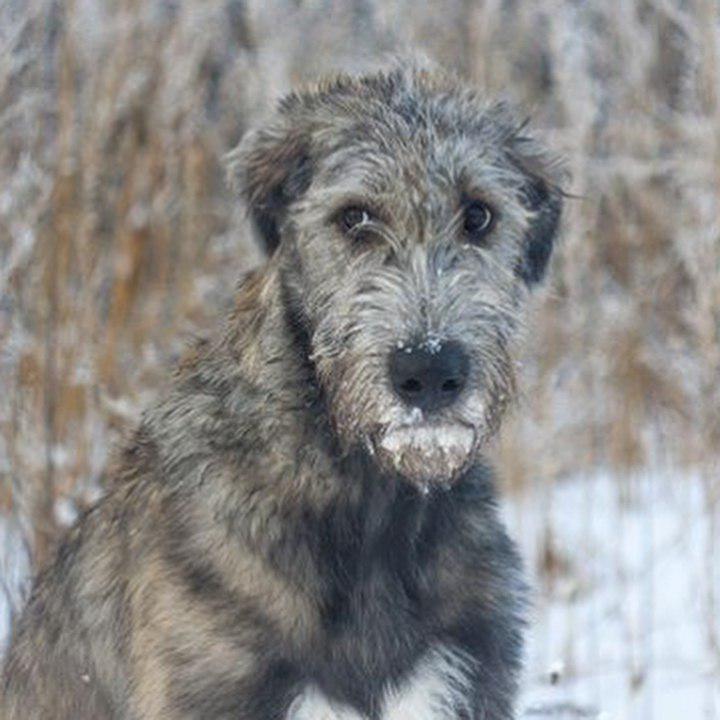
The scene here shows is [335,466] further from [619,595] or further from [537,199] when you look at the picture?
[619,595]

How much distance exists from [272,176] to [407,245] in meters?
0.39

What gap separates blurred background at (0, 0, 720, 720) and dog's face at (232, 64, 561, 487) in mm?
1061

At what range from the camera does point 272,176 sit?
12.5 ft

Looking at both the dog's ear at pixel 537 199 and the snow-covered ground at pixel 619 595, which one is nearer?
the dog's ear at pixel 537 199

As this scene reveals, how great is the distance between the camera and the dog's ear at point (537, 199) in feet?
12.8

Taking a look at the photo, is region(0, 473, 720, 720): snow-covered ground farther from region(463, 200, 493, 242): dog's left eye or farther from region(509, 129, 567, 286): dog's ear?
region(463, 200, 493, 242): dog's left eye

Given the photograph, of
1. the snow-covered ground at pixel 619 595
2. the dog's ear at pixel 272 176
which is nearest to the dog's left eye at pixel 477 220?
the dog's ear at pixel 272 176

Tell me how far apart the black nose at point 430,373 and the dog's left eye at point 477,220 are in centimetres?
39

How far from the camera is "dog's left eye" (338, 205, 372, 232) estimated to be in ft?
11.9

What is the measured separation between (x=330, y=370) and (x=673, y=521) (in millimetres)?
4872

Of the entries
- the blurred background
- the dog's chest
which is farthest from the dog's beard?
the blurred background

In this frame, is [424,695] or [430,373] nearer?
[430,373]

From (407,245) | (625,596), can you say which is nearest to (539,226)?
(407,245)

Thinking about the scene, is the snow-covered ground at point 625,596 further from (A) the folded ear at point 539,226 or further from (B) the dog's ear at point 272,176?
(B) the dog's ear at point 272,176
